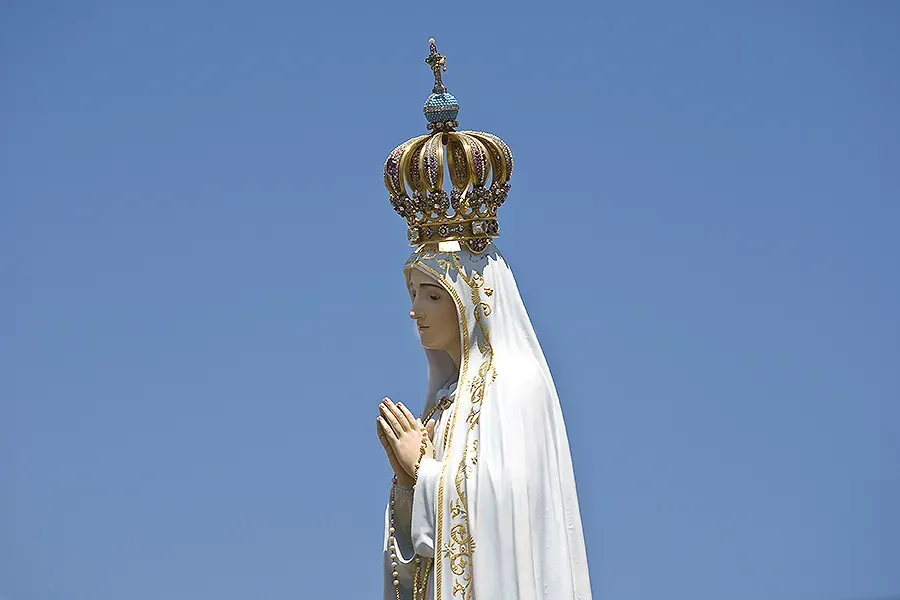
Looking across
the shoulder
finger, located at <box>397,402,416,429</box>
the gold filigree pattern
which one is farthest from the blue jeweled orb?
finger, located at <box>397,402,416,429</box>

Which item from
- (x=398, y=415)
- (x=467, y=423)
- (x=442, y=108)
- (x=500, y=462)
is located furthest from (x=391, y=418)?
(x=442, y=108)

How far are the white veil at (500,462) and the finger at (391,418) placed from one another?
20cm

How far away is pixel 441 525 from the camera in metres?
10.1

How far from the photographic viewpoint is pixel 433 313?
10438 mm

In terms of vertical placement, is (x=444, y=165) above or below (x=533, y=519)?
above

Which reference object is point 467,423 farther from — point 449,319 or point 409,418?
point 449,319

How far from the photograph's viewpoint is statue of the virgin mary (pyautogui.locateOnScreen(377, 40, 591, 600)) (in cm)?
1000

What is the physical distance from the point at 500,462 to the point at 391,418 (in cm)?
69

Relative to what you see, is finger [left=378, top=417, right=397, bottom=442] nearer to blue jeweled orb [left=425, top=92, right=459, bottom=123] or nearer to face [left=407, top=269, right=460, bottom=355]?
face [left=407, top=269, right=460, bottom=355]

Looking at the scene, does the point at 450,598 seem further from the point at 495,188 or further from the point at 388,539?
the point at 495,188

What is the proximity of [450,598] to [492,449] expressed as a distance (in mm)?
713

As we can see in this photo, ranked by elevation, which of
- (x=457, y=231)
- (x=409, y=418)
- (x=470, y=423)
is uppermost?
(x=457, y=231)

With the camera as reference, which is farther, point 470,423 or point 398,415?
point 398,415

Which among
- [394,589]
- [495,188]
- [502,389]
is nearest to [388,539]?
[394,589]
